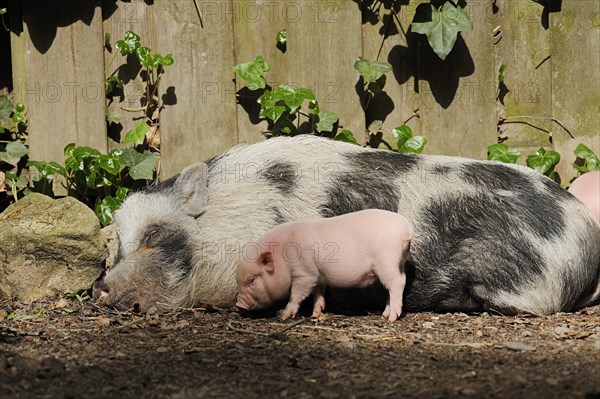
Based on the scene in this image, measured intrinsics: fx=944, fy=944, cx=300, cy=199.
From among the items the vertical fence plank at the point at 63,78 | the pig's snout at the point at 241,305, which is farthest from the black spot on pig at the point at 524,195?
the vertical fence plank at the point at 63,78

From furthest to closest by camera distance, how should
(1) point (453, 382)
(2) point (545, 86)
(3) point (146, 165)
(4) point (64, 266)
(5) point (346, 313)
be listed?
(2) point (545, 86)
(3) point (146, 165)
(4) point (64, 266)
(5) point (346, 313)
(1) point (453, 382)

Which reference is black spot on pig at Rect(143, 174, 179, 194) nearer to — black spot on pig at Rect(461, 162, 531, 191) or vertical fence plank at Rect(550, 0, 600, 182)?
black spot on pig at Rect(461, 162, 531, 191)

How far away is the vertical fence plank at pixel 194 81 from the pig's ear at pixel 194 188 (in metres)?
1.12

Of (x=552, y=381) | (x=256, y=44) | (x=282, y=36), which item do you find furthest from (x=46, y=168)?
(x=552, y=381)

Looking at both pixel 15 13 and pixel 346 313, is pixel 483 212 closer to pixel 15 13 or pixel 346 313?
pixel 346 313

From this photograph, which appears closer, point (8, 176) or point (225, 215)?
point (225, 215)

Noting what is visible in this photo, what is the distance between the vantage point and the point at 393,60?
680 cm

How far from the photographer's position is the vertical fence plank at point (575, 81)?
22.7 ft

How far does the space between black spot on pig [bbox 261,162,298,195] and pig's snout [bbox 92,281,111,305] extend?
111cm

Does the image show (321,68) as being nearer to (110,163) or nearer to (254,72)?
(254,72)

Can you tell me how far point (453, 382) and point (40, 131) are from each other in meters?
3.96

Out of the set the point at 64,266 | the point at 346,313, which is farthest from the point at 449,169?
the point at 64,266

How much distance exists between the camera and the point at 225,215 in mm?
5422

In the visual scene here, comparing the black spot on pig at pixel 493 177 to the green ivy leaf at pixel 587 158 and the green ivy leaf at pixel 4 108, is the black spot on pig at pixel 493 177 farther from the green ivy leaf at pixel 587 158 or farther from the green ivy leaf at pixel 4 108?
the green ivy leaf at pixel 4 108
